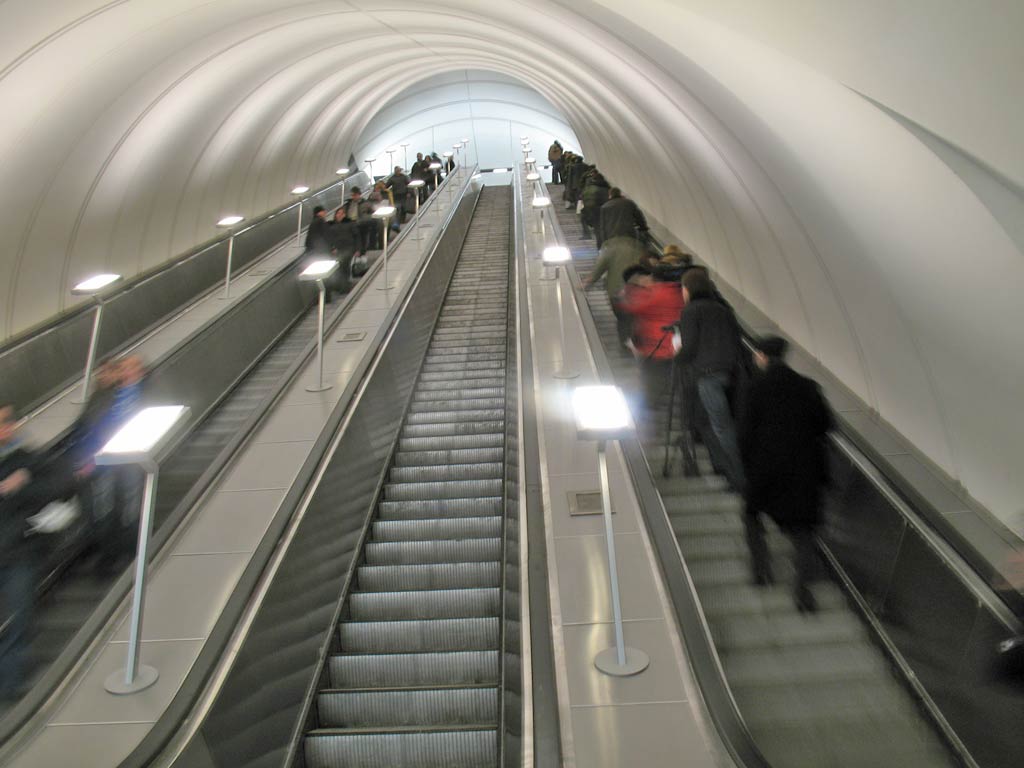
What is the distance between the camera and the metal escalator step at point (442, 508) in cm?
754

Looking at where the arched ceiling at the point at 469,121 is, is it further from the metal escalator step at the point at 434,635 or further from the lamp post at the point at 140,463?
the lamp post at the point at 140,463

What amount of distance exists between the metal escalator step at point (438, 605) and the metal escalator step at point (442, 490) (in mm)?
1769

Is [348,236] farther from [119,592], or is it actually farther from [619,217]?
[119,592]

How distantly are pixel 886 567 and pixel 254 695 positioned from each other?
3.46 metres

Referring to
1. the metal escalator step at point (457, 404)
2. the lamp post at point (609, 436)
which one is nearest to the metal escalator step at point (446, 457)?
the metal escalator step at point (457, 404)

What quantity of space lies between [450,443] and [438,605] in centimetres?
304

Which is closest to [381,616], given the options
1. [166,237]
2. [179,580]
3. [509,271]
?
[179,580]

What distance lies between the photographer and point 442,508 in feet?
24.8

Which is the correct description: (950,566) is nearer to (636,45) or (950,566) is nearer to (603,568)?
(603,568)

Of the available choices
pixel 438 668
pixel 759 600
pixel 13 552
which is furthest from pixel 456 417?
pixel 13 552

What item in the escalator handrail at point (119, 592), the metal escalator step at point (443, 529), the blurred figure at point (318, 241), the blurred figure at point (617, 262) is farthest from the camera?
the blurred figure at point (318, 241)

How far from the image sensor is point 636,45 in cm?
733

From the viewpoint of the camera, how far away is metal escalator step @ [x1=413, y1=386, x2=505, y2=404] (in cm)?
1023

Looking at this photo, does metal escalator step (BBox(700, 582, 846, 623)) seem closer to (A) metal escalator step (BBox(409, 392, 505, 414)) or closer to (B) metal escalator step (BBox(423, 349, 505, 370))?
(A) metal escalator step (BBox(409, 392, 505, 414))
